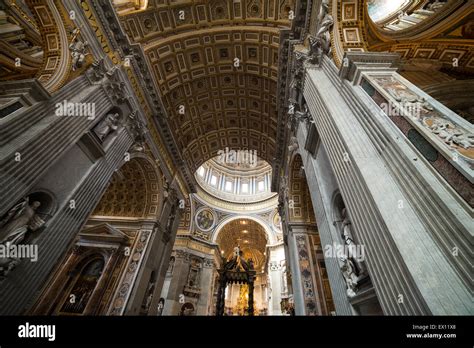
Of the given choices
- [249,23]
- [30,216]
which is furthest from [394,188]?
[249,23]

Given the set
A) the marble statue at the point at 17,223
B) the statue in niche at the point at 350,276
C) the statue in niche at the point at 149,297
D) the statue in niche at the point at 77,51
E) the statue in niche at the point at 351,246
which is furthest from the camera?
the statue in niche at the point at 149,297

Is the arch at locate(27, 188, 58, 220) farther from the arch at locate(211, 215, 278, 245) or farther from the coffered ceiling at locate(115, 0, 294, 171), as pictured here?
the arch at locate(211, 215, 278, 245)

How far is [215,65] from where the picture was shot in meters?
11.1

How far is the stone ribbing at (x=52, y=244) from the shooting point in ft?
14.1

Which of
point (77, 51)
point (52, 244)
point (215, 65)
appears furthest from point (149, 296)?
point (215, 65)

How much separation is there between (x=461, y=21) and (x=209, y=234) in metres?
23.1

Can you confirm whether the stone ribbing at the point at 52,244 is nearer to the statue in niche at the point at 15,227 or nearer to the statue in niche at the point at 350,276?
the statue in niche at the point at 15,227

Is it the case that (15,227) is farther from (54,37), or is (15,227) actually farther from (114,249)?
(114,249)

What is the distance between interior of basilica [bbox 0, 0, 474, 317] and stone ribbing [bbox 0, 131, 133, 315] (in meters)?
0.04

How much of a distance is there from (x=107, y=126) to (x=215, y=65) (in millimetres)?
6911

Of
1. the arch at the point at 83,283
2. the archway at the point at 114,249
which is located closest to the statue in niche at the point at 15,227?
the archway at the point at 114,249

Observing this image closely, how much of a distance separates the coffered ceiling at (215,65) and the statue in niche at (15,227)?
291 inches
